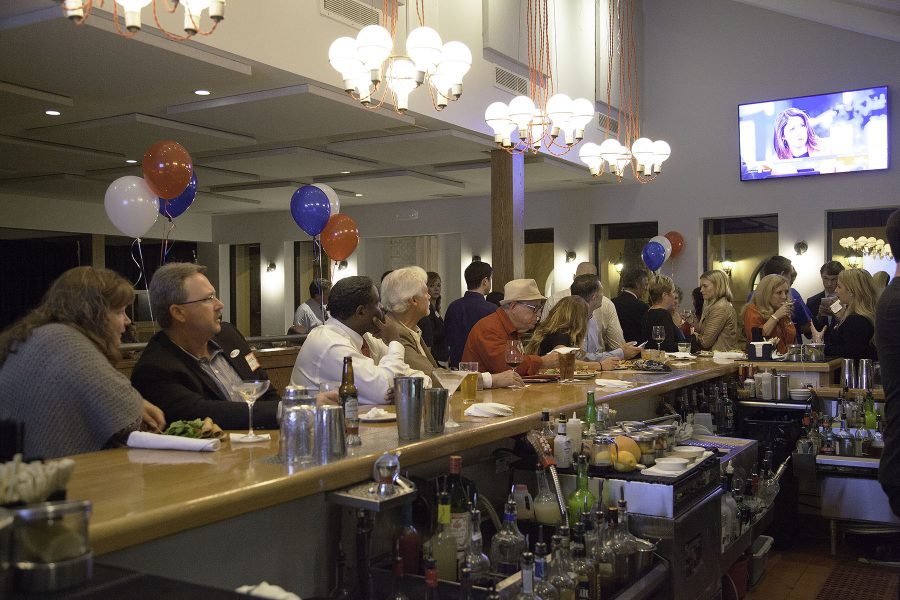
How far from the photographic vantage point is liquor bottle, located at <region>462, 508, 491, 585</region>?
2.42 metres

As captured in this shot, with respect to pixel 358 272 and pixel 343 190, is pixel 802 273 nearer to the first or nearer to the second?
pixel 343 190

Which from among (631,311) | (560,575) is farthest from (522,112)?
(560,575)

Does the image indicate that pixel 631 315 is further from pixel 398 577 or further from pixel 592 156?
pixel 398 577

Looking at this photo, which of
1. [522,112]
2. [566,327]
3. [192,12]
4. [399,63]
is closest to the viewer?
[192,12]

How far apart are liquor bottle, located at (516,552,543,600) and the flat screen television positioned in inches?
415

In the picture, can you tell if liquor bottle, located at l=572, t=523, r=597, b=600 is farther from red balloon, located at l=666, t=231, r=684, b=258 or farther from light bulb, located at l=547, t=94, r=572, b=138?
red balloon, located at l=666, t=231, r=684, b=258

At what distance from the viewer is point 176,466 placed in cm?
219

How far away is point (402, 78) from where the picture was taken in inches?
245

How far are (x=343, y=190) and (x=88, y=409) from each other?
432 inches

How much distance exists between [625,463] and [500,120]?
508 cm

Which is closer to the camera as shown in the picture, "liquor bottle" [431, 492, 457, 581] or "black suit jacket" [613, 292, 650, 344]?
"liquor bottle" [431, 492, 457, 581]

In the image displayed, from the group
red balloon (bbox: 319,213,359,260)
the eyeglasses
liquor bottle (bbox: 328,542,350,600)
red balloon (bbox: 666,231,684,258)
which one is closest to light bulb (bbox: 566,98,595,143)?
red balloon (bbox: 319,213,359,260)

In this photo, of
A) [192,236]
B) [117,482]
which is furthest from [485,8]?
[192,236]

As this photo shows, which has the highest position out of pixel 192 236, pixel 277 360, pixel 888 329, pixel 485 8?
pixel 485 8
